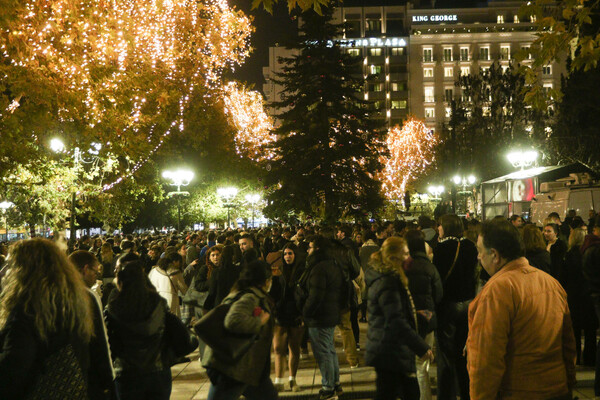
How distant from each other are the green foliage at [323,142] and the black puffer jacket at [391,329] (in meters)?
25.1

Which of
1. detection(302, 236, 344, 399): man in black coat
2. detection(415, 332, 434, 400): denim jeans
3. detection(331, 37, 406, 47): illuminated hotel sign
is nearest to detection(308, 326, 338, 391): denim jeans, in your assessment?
detection(302, 236, 344, 399): man in black coat

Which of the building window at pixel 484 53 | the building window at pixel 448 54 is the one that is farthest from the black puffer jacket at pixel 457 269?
the building window at pixel 484 53

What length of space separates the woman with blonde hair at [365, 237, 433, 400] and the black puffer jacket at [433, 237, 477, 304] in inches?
50.1

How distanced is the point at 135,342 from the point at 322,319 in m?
2.98

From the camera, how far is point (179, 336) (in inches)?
177

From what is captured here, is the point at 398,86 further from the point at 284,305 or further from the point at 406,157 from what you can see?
the point at 284,305

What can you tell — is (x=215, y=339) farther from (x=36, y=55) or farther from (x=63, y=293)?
(x=36, y=55)

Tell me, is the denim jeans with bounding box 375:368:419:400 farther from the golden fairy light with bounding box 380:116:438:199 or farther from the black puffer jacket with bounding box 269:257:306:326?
the golden fairy light with bounding box 380:116:438:199

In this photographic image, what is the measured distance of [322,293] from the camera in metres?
6.89

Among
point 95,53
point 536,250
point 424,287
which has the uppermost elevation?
point 95,53

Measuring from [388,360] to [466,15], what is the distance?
344ft

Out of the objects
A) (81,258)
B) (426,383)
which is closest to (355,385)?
(426,383)

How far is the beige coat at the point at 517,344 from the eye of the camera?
3.00 meters

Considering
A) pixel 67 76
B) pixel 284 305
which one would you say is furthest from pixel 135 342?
pixel 67 76
